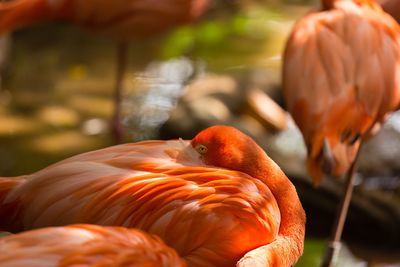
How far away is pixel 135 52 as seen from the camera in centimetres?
584

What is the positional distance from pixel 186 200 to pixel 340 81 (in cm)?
104

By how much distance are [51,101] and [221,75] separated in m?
1.00

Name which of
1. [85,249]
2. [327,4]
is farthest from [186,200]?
[327,4]

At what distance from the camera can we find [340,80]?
9.89 feet

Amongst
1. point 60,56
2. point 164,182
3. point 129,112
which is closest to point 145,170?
point 164,182

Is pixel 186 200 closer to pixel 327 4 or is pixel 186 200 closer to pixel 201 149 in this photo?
pixel 201 149

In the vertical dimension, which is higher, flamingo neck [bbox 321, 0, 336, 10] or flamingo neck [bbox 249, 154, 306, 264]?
flamingo neck [bbox 321, 0, 336, 10]

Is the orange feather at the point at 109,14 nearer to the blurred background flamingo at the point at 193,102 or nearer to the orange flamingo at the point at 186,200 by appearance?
the blurred background flamingo at the point at 193,102

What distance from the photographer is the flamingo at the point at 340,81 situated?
294 centimetres

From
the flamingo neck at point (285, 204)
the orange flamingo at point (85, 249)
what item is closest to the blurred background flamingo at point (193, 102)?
the flamingo neck at point (285, 204)

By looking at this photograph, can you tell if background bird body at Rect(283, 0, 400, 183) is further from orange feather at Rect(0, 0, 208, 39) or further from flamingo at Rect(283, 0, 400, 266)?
orange feather at Rect(0, 0, 208, 39)

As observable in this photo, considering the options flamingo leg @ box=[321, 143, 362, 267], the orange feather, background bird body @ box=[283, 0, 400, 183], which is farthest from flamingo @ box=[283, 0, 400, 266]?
the orange feather

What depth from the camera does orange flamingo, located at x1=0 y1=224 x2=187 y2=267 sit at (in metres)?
1.76

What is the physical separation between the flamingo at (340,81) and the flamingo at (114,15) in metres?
1.22
